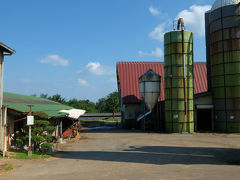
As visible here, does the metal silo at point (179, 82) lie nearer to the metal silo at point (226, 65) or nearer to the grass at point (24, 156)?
the metal silo at point (226, 65)

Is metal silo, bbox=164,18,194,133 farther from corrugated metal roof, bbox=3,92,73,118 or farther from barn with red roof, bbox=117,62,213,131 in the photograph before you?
corrugated metal roof, bbox=3,92,73,118

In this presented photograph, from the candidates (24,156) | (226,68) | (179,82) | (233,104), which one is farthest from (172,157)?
(226,68)

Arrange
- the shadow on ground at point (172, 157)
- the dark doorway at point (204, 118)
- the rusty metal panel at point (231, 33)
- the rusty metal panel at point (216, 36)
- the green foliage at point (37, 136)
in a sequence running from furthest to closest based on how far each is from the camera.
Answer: the dark doorway at point (204, 118) < the rusty metal panel at point (216, 36) < the rusty metal panel at point (231, 33) < the green foliage at point (37, 136) < the shadow on ground at point (172, 157)

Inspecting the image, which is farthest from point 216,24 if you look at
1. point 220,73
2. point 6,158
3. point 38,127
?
point 6,158

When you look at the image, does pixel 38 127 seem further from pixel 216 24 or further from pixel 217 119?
pixel 216 24

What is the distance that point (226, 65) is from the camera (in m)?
28.3

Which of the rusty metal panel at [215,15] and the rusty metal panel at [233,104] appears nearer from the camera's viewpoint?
the rusty metal panel at [233,104]

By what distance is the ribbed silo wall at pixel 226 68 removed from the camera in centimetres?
2766

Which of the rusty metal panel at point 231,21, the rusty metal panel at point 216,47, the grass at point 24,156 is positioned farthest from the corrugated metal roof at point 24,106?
the rusty metal panel at point 231,21

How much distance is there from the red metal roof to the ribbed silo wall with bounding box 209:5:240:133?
12018mm

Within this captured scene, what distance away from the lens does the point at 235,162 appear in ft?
40.1

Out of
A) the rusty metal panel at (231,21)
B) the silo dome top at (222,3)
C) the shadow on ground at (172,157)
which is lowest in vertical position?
the shadow on ground at (172,157)

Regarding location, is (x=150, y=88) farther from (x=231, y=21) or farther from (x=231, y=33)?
(x=231, y=21)

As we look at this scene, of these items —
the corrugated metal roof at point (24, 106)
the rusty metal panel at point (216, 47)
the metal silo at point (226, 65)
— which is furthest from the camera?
the rusty metal panel at point (216, 47)
